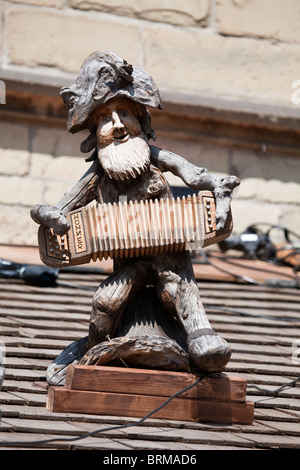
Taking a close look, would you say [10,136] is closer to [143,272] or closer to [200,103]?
[200,103]

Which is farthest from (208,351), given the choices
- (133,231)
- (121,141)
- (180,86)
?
(180,86)

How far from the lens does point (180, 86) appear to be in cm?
848

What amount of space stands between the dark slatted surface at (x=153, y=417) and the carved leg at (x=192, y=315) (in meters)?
0.26

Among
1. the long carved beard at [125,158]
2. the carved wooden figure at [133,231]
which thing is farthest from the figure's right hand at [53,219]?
the long carved beard at [125,158]

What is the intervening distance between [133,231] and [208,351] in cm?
58

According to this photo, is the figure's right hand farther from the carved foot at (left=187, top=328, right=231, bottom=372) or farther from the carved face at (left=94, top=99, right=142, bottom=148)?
the carved foot at (left=187, top=328, right=231, bottom=372)

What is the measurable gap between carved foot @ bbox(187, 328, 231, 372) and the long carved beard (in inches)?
28.2

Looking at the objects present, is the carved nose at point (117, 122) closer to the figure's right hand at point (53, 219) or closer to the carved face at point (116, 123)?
the carved face at point (116, 123)

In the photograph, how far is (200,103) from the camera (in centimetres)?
837

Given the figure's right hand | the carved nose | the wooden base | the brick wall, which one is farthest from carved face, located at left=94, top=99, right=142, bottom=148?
the brick wall

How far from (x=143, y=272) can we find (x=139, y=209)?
0.27 metres

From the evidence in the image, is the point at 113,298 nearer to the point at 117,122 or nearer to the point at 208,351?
the point at 208,351

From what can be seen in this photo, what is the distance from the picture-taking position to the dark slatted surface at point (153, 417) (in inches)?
144
